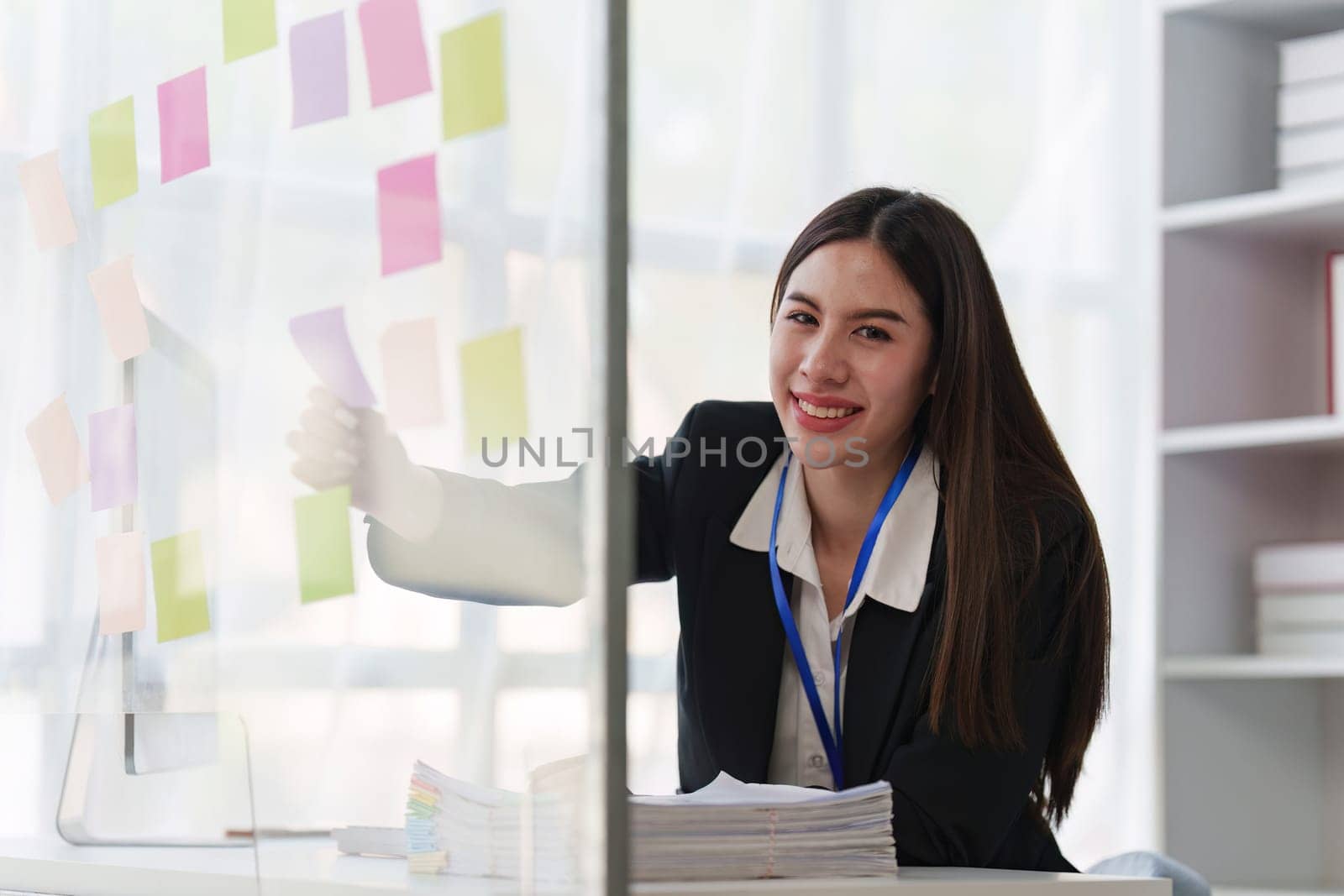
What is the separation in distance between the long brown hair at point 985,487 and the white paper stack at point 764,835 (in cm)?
44

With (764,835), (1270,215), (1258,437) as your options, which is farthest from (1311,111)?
(764,835)

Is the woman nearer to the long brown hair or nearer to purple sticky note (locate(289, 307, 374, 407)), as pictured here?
the long brown hair

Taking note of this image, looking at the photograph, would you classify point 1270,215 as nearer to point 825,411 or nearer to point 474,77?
point 825,411

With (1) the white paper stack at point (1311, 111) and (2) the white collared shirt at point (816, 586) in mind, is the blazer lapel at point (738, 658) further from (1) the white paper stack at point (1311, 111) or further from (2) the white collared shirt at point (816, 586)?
(1) the white paper stack at point (1311, 111)

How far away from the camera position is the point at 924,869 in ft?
3.73

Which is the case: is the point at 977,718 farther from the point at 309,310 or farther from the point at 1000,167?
the point at 1000,167

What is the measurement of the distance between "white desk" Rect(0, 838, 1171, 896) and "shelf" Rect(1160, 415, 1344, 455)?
1340 mm

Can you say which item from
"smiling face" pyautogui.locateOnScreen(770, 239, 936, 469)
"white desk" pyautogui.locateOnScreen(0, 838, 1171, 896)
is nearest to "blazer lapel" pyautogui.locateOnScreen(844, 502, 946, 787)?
"smiling face" pyautogui.locateOnScreen(770, 239, 936, 469)

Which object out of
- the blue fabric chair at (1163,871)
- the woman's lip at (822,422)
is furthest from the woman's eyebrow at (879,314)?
the blue fabric chair at (1163,871)

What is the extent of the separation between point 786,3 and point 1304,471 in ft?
3.86

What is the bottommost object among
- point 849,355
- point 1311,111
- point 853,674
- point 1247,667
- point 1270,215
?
point 1247,667

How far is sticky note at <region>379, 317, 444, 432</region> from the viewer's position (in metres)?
0.80

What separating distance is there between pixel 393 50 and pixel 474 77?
74 millimetres

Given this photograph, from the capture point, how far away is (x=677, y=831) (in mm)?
932
